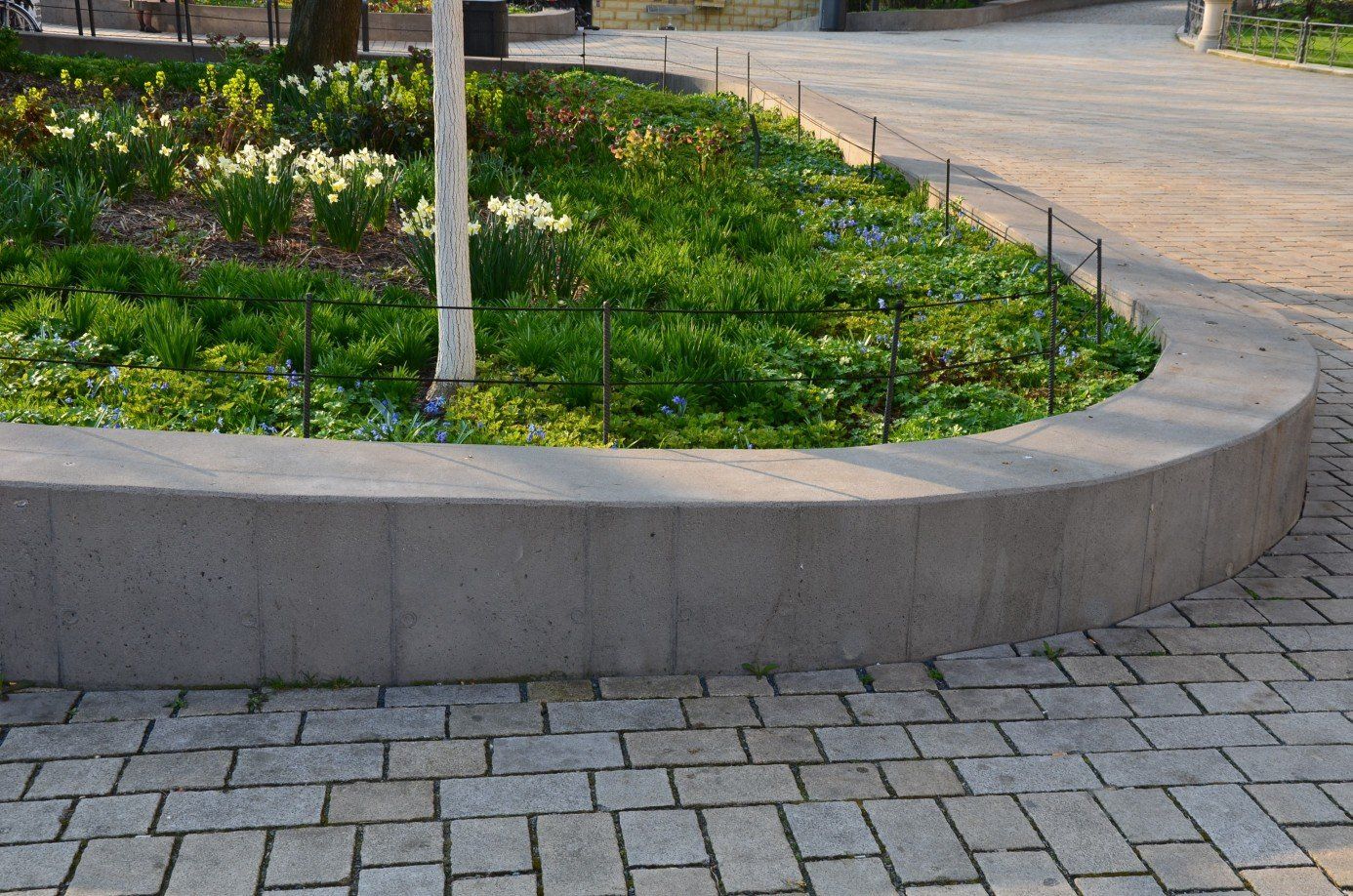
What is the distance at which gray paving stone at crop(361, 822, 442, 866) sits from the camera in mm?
3707

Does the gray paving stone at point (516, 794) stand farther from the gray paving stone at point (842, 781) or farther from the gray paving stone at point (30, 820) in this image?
the gray paving stone at point (30, 820)

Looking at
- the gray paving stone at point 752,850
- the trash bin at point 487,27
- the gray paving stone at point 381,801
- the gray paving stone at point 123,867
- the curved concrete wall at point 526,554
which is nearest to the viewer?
the gray paving stone at point 123,867

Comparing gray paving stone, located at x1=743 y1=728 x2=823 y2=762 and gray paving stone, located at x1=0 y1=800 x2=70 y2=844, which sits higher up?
gray paving stone, located at x1=0 y1=800 x2=70 y2=844

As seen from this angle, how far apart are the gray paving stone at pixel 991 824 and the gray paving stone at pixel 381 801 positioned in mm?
1532

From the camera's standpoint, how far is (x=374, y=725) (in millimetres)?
4406

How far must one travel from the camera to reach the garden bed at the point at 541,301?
5.95 m

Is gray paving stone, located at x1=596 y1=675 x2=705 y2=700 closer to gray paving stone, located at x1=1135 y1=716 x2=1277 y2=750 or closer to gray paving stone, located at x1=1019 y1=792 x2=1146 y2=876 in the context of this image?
gray paving stone, located at x1=1019 y1=792 x2=1146 y2=876

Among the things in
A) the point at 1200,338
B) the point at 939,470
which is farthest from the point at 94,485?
the point at 1200,338

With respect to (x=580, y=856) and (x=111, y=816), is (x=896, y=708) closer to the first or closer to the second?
(x=580, y=856)

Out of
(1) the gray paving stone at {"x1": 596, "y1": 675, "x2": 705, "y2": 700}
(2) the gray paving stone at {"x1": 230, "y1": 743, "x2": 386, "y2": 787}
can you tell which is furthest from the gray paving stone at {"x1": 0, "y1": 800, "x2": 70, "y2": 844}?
(1) the gray paving stone at {"x1": 596, "y1": 675, "x2": 705, "y2": 700}

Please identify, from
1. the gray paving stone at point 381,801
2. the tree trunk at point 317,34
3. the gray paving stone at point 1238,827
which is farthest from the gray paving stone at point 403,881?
the tree trunk at point 317,34

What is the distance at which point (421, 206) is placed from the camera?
711 centimetres

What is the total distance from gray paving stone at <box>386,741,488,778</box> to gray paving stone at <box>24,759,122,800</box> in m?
0.81

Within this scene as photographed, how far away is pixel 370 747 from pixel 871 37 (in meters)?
27.2
